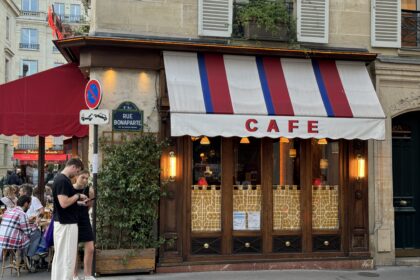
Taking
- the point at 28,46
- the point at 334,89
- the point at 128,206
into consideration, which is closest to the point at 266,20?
the point at 334,89

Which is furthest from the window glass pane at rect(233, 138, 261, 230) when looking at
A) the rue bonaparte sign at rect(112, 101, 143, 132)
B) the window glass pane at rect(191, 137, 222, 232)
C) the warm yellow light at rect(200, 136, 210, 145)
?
the rue bonaparte sign at rect(112, 101, 143, 132)

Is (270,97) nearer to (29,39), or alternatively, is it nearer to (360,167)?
(360,167)

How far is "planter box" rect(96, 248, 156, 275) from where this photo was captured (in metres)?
8.65

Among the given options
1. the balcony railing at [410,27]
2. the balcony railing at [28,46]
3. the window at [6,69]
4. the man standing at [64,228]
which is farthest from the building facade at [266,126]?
the balcony railing at [28,46]

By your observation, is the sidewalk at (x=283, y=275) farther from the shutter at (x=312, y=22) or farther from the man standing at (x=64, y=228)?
the shutter at (x=312, y=22)

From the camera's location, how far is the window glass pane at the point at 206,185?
31.3 ft

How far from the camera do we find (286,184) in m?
9.98

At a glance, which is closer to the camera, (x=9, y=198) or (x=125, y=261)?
(x=125, y=261)

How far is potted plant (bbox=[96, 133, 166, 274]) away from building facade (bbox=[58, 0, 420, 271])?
362 millimetres

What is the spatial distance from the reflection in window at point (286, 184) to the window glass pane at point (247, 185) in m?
0.36

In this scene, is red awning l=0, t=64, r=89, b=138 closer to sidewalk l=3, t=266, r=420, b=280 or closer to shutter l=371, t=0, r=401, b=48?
sidewalk l=3, t=266, r=420, b=280

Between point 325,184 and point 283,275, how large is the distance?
218cm

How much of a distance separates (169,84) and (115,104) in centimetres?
117

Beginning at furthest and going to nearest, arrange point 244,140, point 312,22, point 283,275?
point 312,22 → point 244,140 → point 283,275
